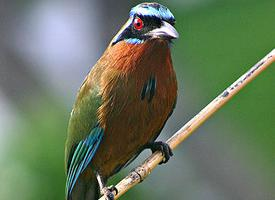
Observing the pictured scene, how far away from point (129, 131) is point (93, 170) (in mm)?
314

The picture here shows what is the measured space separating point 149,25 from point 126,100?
1.09 ft

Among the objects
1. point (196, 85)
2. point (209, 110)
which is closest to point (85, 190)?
point (209, 110)

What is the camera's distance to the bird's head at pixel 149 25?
17.5 feet

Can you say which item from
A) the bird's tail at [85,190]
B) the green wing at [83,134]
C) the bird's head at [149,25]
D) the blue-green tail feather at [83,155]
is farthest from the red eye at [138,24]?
the bird's tail at [85,190]

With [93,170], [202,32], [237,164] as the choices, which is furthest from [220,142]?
[93,170]

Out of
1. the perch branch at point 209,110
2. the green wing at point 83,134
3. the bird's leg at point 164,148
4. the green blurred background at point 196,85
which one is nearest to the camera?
the perch branch at point 209,110

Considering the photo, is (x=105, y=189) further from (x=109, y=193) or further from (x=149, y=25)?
(x=149, y=25)

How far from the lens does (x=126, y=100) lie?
5.52 m

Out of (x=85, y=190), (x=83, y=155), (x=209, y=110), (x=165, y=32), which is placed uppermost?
(x=165, y=32)

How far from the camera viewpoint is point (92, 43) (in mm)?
7703

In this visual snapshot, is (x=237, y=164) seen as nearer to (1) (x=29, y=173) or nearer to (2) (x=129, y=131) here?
(1) (x=29, y=173)

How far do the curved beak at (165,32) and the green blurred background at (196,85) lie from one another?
131 centimetres

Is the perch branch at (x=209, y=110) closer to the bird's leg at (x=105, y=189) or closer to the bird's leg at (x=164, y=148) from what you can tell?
the bird's leg at (x=105, y=189)

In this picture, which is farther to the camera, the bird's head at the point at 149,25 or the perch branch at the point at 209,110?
the bird's head at the point at 149,25
